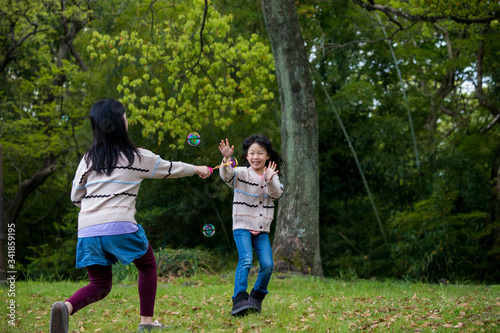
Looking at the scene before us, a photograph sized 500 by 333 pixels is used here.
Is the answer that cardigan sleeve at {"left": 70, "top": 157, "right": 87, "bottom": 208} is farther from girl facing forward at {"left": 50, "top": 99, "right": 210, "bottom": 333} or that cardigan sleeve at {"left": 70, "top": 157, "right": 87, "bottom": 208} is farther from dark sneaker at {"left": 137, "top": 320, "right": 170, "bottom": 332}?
dark sneaker at {"left": 137, "top": 320, "right": 170, "bottom": 332}

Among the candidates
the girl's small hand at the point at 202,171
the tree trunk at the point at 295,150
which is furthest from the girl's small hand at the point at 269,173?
the tree trunk at the point at 295,150

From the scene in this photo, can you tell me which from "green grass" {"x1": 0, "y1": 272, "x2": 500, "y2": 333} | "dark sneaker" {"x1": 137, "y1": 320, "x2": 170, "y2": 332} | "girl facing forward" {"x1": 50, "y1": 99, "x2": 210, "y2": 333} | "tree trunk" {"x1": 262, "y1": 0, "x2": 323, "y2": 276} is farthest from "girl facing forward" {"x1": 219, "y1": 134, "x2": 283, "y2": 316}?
"tree trunk" {"x1": 262, "y1": 0, "x2": 323, "y2": 276}

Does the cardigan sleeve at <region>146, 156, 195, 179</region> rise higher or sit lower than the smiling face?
lower

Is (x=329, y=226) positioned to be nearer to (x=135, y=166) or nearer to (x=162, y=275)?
(x=162, y=275)

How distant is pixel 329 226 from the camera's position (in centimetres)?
1524

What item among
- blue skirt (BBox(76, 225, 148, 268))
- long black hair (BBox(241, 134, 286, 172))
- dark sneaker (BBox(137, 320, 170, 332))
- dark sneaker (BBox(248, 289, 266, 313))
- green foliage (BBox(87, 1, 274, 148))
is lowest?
dark sneaker (BBox(137, 320, 170, 332))

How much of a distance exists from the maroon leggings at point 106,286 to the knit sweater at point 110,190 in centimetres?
37

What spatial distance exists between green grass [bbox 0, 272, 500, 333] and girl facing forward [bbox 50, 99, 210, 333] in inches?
32.8

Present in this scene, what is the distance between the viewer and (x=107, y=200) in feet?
12.5

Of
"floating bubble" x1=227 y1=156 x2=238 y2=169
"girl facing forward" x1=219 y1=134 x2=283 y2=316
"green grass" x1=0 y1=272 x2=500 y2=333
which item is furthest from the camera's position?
"girl facing forward" x1=219 y1=134 x2=283 y2=316

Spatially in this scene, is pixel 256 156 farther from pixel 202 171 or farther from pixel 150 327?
pixel 150 327

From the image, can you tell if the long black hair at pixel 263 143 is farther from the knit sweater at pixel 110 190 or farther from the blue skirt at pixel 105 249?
the blue skirt at pixel 105 249

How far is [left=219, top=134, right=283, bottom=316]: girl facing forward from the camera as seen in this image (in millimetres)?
4918

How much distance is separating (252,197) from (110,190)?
1625mm
